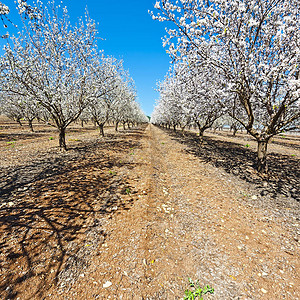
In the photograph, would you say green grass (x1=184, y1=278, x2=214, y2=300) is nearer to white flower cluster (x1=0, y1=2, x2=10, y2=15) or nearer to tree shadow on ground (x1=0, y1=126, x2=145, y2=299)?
tree shadow on ground (x1=0, y1=126, x2=145, y2=299)

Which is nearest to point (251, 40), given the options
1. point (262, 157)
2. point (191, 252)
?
point (262, 157)

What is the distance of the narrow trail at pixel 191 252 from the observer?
335 cm

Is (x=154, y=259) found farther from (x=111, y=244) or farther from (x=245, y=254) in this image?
(x=245, y=254)

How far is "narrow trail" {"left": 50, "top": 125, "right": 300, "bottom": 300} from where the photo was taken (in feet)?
11.0

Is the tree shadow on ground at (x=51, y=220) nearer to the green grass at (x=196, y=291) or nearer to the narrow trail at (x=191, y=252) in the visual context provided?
the narrow trail at (x=191, y=252)

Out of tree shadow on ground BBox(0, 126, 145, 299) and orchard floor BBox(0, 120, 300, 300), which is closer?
orchard floor BBox(0, 120, 300, 300)

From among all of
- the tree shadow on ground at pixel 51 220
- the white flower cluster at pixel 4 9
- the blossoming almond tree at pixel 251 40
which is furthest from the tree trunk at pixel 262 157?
the white flower cluster at pixel 4 9

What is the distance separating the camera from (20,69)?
36.0 feet

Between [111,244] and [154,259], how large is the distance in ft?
4.28

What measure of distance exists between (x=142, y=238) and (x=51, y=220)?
3.18 meters

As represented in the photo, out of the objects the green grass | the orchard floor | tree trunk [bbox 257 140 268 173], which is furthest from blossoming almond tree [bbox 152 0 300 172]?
the green grass

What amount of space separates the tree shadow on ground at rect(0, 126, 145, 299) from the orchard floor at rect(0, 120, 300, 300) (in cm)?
3

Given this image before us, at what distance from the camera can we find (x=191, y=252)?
171 inches

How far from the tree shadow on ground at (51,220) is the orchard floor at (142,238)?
0.08 feet
